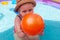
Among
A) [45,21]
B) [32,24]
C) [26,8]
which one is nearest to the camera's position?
→ [32,24]

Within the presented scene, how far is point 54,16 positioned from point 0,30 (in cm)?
52

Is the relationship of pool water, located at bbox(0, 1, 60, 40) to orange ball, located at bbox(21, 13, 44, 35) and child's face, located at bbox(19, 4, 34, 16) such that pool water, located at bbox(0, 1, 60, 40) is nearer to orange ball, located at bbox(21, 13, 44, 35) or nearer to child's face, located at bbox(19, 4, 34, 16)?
child's face, located at bbox(19, 4, 34, 16)

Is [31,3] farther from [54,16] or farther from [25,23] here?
[54,16]

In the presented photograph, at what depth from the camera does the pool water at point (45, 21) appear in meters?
1.30

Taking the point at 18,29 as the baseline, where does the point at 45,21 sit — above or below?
above

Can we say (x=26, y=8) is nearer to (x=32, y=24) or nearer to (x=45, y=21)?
(x=32, y=24)

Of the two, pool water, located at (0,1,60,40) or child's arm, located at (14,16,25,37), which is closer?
child's arm, located at (14,16,25,37)

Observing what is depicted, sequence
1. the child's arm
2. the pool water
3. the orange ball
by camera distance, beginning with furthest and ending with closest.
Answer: the pool water < the child's arm < the orange ball

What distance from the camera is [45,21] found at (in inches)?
57.7

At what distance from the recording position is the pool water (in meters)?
1.30

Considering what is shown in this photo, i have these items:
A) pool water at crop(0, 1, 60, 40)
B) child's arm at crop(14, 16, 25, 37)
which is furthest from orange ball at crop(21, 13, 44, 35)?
pool water at crop(0, 1, 60, 40)

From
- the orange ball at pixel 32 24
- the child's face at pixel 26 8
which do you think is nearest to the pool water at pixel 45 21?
the child's face at pixel 26 8

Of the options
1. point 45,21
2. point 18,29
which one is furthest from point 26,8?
point 45,21

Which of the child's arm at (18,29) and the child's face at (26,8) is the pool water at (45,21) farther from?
the child's face at (26,8)
